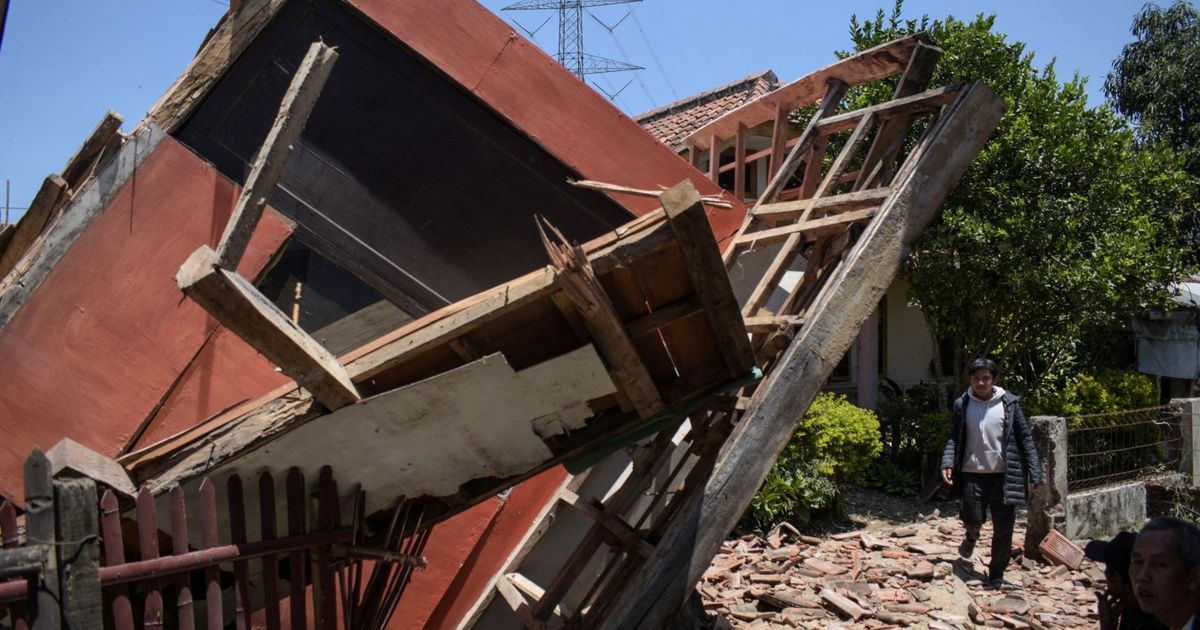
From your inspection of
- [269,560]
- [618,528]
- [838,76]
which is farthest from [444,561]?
[838,76]

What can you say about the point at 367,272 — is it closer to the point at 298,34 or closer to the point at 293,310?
the point at 293,310

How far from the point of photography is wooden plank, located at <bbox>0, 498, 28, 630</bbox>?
3098 mm

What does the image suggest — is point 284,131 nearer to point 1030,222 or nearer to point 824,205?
point 824,205

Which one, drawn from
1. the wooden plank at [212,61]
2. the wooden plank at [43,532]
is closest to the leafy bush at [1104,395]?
the wooden plank at [212,61]

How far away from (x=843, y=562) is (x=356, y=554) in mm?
5662

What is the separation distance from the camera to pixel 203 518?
3625mm

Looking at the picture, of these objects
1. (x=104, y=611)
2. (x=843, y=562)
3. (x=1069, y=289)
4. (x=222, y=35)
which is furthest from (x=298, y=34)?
(x=1069, y=289)

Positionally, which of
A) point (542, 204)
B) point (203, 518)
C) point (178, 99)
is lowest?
point (203, 518)

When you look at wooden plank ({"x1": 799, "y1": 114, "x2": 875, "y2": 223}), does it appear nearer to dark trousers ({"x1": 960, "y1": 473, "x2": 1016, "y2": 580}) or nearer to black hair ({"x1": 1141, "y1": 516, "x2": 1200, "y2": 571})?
dark trousers ({"x1": 960, "y1": 473, "x2": 1016, "y2": 580})

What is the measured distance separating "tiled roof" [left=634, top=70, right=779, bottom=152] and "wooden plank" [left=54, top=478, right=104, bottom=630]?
12.2 m

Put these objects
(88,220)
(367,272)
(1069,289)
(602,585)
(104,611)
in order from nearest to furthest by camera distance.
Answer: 1. (104,611)
2. (88,220)
3. (367,272)
4. (602,585)
5. (1069,289)

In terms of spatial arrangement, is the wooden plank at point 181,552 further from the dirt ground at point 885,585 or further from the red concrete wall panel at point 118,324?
the dirt ground at point 885,585

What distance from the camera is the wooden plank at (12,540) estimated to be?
3098 millimetres

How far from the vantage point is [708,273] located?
3.82m
